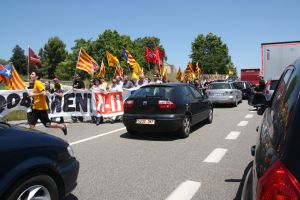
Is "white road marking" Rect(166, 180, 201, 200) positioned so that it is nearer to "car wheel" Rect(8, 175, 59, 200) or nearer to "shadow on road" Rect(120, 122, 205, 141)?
"car wheel" Rect(8, 175, 59, 200)

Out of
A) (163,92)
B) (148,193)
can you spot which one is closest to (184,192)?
(148,193)

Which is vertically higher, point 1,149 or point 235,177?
point 1,149

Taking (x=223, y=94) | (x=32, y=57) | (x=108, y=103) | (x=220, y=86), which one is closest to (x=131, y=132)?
(x=108, y=103)

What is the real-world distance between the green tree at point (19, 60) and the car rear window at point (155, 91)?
116 metres

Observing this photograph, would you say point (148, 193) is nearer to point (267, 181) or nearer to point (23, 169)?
point (23, 169)

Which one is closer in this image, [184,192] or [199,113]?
[184,192]

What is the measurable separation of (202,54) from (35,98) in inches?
2988

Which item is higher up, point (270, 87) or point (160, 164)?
point (270, 87)

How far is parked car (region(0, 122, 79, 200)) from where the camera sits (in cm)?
320

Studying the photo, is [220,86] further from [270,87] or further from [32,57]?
[32,57]

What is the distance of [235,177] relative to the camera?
5.61 m

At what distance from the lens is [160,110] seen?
9.19m

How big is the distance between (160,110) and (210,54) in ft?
246

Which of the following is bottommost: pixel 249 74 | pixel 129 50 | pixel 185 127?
pixel 185 127
